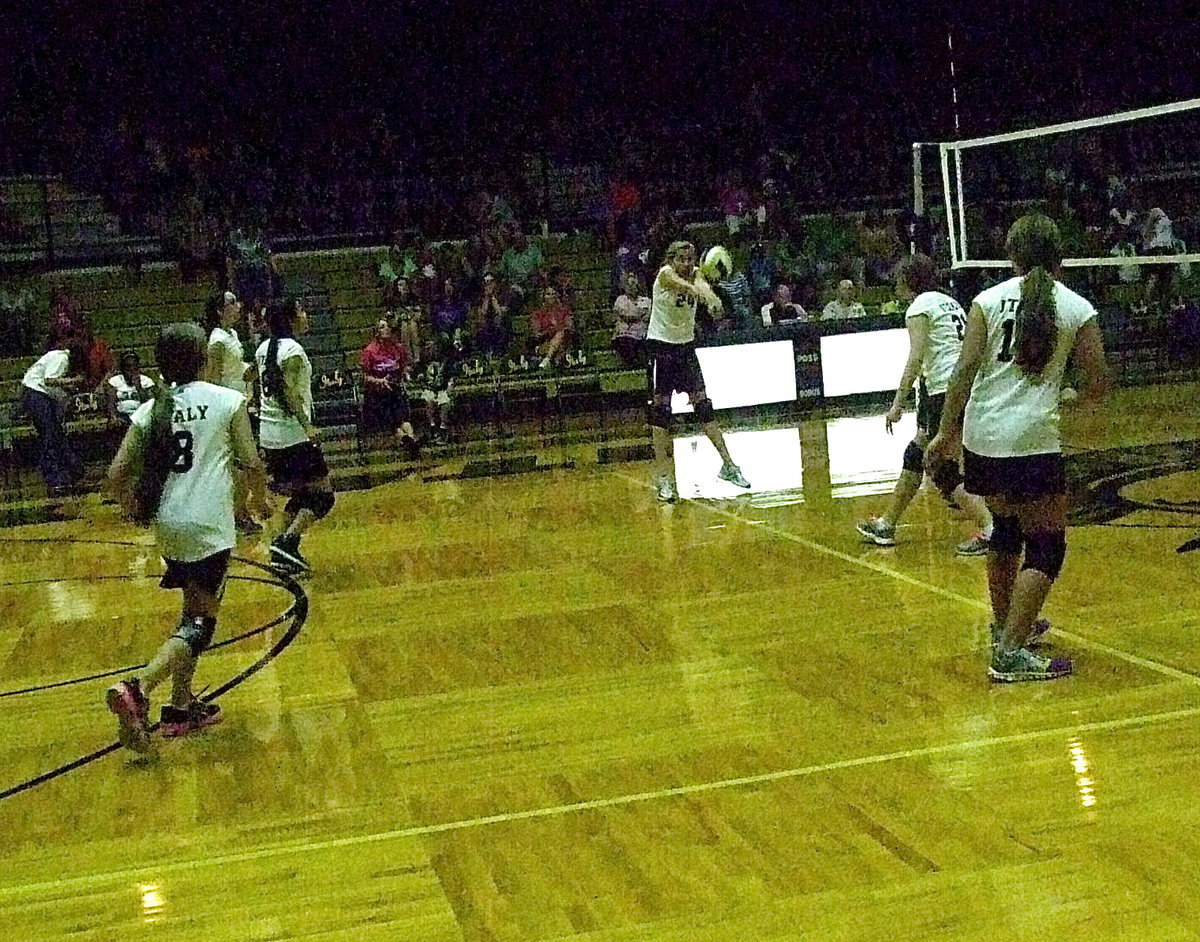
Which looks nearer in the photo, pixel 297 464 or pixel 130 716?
pixel 130 716

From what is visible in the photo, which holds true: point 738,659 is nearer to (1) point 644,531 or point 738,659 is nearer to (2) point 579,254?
(1) point 644,531

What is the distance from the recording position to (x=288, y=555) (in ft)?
27.5

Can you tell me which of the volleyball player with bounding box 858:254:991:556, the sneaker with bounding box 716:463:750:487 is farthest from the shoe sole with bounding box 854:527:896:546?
the sneaker with bounding box 716:463:750:487

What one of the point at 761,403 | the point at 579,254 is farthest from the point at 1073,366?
the point at 579,254

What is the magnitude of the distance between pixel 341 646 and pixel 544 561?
1.83 metres

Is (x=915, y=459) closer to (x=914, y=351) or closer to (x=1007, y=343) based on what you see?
(x=914, y=351)

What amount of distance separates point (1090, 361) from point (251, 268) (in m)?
13.4

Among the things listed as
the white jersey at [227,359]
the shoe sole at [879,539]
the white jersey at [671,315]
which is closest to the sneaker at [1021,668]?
the shoe sole at [879,539]

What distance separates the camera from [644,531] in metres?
8.90

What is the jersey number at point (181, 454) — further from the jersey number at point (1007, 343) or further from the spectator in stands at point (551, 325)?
the spectator in stands at point (551, 325)

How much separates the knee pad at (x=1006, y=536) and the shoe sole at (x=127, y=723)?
3047mm

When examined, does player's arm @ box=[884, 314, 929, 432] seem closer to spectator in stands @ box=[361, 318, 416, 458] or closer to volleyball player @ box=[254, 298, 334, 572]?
volleyball player @ box=[254, 298, 334, 572]

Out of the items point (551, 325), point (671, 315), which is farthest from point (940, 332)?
point (551, 325)

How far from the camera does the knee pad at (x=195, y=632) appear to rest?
Answer: 5.34 meters
